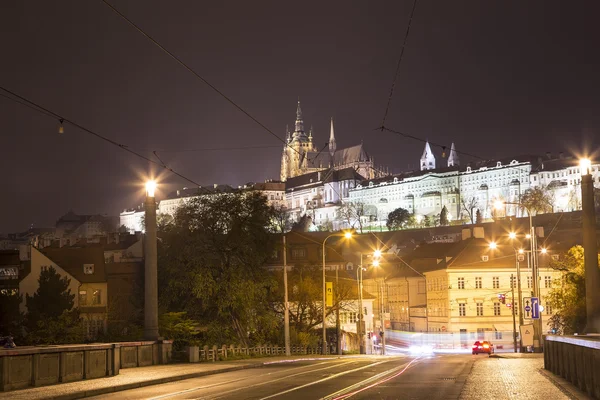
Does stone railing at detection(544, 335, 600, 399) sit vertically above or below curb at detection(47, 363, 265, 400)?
above

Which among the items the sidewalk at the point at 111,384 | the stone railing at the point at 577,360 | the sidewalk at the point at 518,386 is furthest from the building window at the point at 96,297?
the stone railing at the point at 577,360

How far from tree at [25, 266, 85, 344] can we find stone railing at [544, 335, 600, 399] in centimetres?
2042

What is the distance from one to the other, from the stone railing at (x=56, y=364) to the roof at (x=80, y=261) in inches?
1733

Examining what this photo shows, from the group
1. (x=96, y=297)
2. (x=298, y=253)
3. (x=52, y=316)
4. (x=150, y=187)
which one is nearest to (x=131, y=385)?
(x=150, y=187)

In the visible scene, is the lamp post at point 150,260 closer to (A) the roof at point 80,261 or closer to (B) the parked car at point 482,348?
(B) the parked car at point 482,348

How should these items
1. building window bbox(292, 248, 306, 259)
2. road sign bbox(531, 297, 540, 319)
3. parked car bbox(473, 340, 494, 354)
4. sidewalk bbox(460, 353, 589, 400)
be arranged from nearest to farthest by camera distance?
1. sidewalk bbox(460, 353, 589, 400)
2. road sign bbox(531, 297, 540, 319)
3. parked car bbox(473, 340, 494, 354)
4. building window bbox(292, 248, 306, 259)

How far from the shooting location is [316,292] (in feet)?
210

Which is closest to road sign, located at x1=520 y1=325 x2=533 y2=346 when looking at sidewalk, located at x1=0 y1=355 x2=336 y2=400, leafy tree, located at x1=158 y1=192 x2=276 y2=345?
leafy tree, located at x1=158 y1=192 x2=276 y2=345

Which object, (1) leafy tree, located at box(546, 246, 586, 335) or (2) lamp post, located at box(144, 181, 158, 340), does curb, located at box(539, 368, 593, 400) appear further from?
(1) leafy tree, located at box(546, 246, 586, 335)

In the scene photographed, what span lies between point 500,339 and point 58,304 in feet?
136

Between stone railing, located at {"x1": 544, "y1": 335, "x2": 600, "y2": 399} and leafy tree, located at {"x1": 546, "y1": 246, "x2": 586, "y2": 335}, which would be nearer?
stone railing, located at {"x1": 544, "y1": 335, "x2": 600, "y2": 399}

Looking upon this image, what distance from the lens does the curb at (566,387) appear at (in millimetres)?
17453

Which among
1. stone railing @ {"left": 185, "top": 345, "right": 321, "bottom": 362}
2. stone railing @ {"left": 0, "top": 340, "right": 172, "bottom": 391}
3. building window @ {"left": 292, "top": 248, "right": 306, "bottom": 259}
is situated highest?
building window @ {"left": 292, "top": 248, "right": 306, "bottom": 259}

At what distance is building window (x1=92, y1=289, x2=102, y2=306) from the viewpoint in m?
72.3
